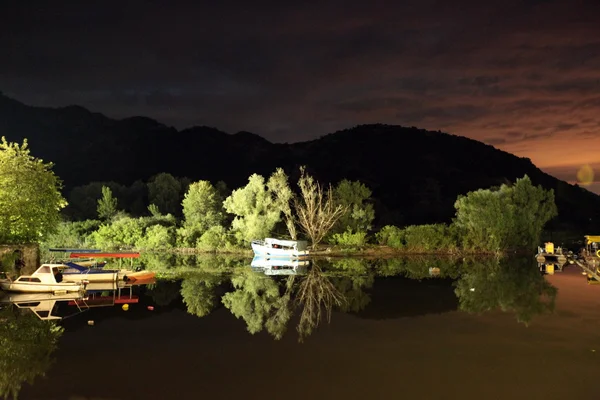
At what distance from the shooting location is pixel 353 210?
61.1 meters

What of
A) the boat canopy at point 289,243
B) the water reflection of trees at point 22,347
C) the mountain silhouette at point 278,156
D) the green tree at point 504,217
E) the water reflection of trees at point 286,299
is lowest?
the water reflection of trees at point 22,347

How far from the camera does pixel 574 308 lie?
24.0 m

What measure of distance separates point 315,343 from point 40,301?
48.2 ft

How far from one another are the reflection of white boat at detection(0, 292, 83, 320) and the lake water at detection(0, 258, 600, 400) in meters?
0.36

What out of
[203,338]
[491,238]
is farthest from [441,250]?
[203,338]

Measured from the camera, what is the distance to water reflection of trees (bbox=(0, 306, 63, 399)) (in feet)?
46.4

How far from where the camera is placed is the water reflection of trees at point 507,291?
24.2 meters

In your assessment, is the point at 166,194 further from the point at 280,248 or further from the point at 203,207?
the point at 280,248

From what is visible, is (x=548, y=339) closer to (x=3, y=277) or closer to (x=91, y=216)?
(x=3, y=277)

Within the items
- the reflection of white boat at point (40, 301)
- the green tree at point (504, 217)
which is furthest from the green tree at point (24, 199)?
the green tree at point (504, 217)

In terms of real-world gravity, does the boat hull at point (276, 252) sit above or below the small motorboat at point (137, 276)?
above

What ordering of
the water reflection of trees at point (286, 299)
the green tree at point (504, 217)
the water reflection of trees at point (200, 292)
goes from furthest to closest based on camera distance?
the green tree at point (504, 217)
the water reflection of trees at point (200, 292)
the water reflection of trees at point (286, 299)

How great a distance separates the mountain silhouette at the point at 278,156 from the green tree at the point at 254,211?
4785 centimetres

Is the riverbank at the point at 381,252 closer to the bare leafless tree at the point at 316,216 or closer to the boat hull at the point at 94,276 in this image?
the bare leafless tree at the point at 316,216
